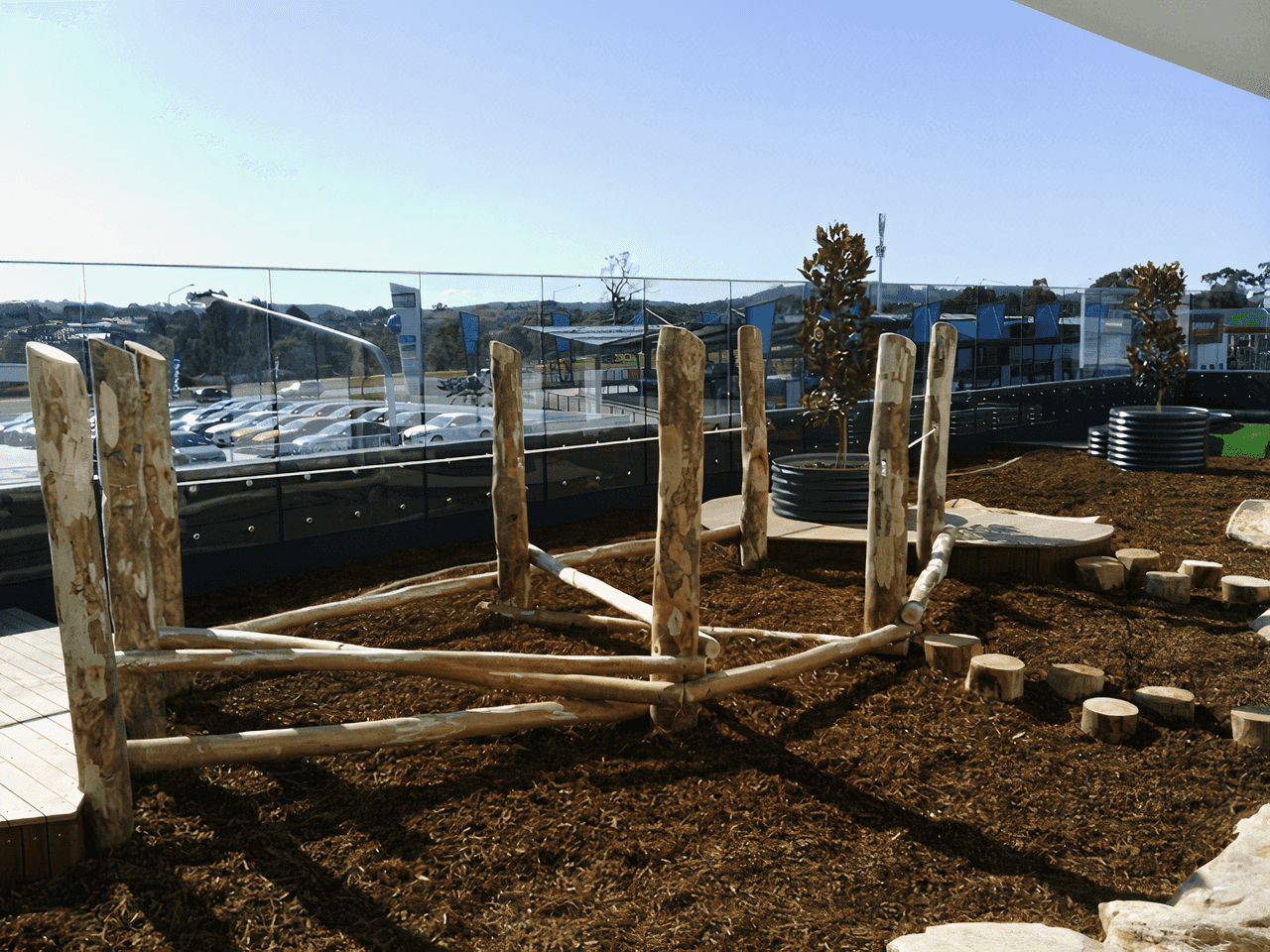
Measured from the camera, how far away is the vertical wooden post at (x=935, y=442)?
701cm

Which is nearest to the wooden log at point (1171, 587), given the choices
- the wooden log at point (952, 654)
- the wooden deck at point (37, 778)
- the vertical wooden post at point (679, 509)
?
the wooden log at point (952, 654)

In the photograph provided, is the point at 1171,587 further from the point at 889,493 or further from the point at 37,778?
the point at 37,778

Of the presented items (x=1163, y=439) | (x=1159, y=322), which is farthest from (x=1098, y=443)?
(x=1159, y=322)

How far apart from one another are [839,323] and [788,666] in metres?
3.99

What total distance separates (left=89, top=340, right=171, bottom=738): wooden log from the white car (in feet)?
18.3

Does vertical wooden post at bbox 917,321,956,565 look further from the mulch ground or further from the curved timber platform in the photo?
the mulch ground

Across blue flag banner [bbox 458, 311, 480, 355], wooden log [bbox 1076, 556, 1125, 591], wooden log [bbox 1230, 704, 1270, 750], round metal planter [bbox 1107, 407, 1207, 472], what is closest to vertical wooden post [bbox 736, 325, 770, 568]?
wooden log [bbox 1076, 556, 1125, 591]

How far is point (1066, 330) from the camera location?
18.5 metres

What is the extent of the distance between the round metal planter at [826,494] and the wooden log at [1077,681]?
2.95 m

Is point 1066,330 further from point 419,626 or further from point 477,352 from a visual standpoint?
point 419,626

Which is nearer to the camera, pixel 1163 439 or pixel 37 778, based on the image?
pixel 37 778

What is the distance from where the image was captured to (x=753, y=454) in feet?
24.4

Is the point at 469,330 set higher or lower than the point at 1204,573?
higher

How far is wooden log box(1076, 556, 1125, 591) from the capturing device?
7.10 metres
